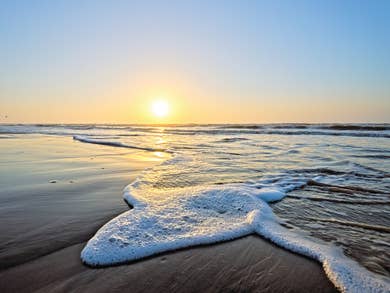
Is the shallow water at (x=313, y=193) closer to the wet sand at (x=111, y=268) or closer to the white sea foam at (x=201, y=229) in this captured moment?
the white sea foam at (x=201, y=229)

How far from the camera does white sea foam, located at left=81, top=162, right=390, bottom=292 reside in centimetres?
212

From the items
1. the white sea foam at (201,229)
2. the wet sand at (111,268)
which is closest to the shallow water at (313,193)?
the white sea foam at (201,229)

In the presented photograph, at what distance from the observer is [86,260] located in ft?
7.19

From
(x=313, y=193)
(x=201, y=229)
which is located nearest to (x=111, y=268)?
(x=201, y=229)

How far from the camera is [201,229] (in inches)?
110

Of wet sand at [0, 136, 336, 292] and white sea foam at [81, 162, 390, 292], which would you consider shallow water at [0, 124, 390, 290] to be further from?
wet sand at [0, 136, 336, 292]

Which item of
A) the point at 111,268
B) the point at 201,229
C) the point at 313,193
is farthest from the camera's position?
the point at 313,193

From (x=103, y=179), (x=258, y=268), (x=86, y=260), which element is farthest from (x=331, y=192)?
(x=103, y=179)

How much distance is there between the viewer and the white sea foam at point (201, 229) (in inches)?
83.7

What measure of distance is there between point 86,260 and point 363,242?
2.60 meters

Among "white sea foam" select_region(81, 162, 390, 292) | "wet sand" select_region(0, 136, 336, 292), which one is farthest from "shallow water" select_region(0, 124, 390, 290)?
"wet sand" select_region(0, 136, 336, 292)

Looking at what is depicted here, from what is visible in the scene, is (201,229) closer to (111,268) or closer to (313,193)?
(111,268)

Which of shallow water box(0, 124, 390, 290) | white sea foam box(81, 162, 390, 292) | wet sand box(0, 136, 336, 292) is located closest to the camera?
wet sand box(0, 136, 336, 292)

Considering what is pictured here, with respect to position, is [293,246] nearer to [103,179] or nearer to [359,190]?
[359,190]
